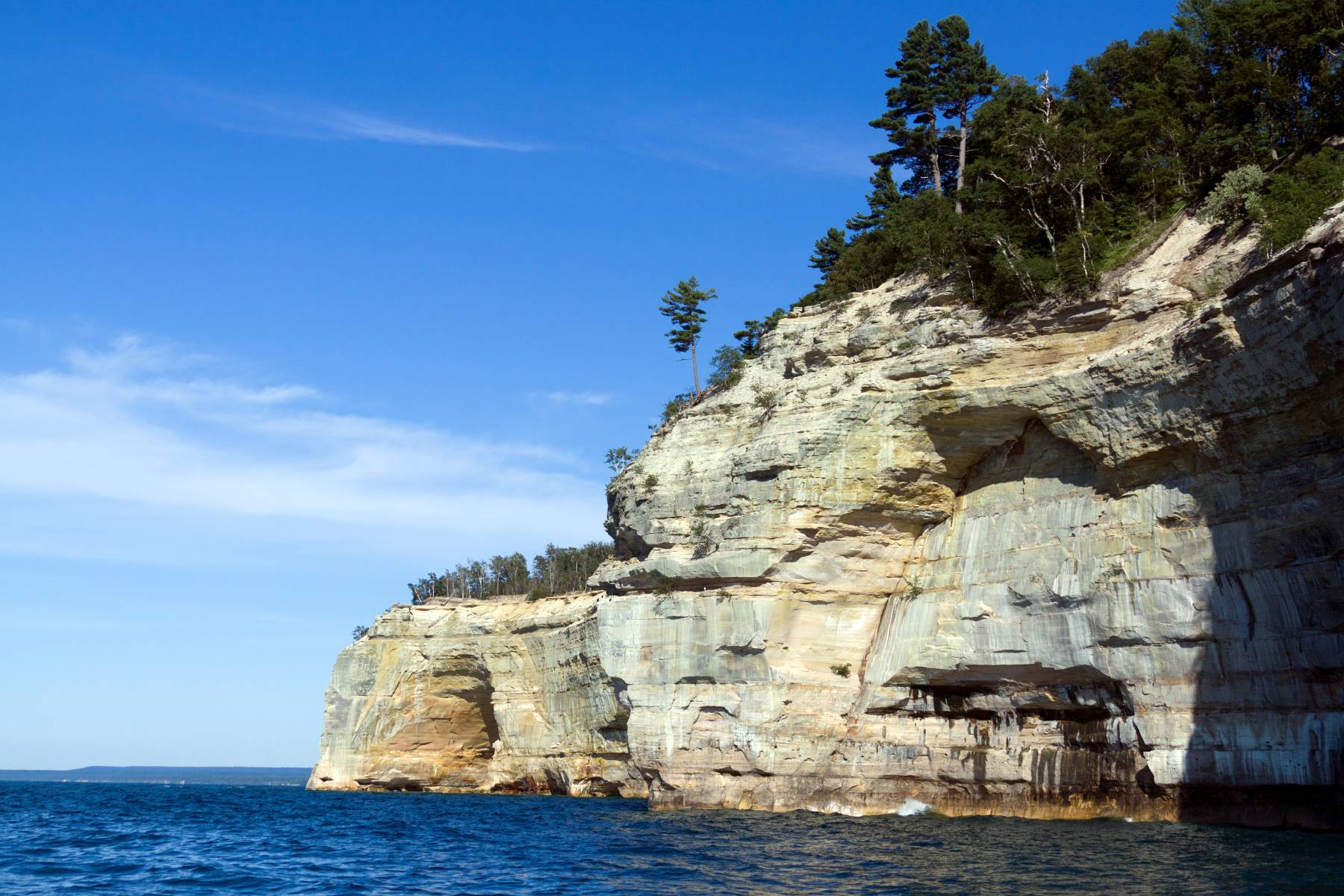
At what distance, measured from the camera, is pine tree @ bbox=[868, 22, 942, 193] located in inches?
1950

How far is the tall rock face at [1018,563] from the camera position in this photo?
2100cm

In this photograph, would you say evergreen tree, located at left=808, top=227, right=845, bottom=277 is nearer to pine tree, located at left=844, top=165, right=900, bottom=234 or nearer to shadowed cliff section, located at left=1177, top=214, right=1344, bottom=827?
pine tree, located at left=844, top=165, right=900, bottom=234

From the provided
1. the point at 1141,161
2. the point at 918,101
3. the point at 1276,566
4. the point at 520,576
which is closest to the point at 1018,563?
the point at 1276,566

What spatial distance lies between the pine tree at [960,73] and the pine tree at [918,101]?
0.33 m

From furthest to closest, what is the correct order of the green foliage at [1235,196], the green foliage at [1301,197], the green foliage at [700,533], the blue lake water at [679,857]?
1. the green foliage at [700,533]
2. the green foliage at [1235,196]
3. the green foliage at [1301,197]
4. the blue lake water at [679,857]

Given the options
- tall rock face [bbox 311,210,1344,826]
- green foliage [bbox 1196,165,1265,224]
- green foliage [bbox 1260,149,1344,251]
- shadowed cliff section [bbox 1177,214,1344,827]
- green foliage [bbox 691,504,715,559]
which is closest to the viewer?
shadowed cliff section [bbox 1177,214,1344,827]

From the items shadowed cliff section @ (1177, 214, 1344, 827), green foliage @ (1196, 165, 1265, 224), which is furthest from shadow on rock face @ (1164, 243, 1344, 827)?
green foliage @ (1196, 165, 1265, 224)

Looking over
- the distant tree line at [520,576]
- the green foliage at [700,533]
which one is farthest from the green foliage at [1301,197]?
the distant tree line at [520,576]

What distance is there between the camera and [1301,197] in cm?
2341

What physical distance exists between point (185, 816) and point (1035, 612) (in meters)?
32.7

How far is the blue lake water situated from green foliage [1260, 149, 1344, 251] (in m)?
11.7

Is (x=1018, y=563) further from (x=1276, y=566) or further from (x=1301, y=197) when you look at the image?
(x=1301, y=197)

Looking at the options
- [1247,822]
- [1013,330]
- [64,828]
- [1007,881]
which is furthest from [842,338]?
[64,828]

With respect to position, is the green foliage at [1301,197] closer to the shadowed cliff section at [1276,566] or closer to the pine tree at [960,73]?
the shadowed cliff section at [1276,566]
